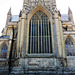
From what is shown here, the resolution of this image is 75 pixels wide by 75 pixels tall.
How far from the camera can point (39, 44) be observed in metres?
16.4

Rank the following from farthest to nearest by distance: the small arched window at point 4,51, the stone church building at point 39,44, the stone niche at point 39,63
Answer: the small arched window at point 4,51 < the stone church building at point 39,44 < the stone niche at point 39,63

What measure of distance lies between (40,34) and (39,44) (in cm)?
204

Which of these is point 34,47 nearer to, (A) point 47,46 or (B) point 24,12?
(A) point 47,46

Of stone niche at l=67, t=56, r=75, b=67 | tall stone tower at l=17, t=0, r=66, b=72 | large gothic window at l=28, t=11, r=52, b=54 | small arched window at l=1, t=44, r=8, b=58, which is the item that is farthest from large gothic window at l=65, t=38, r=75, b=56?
small arched window at l=1, t=44, r=8, b=58

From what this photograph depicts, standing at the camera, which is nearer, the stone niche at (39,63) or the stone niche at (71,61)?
the stone niche at (39,63)

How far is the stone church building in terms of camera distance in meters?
14.3

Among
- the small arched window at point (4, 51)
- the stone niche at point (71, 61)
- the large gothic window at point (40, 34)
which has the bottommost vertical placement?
the stone niche at point (71, 61)

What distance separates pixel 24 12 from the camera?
18.6 metres

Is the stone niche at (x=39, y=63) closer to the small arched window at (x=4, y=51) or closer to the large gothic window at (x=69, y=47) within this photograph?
the large gothic window at (x=69, y=47)

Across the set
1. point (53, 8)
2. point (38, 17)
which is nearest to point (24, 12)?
point (38, 17)

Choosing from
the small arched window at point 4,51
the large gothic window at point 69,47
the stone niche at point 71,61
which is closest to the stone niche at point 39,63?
the stone niche at point 71,61

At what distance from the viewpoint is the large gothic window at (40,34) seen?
16075mm

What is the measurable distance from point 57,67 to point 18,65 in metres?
6.01

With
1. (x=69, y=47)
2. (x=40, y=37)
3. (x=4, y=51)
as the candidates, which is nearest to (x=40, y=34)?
(x=40, y=37)
